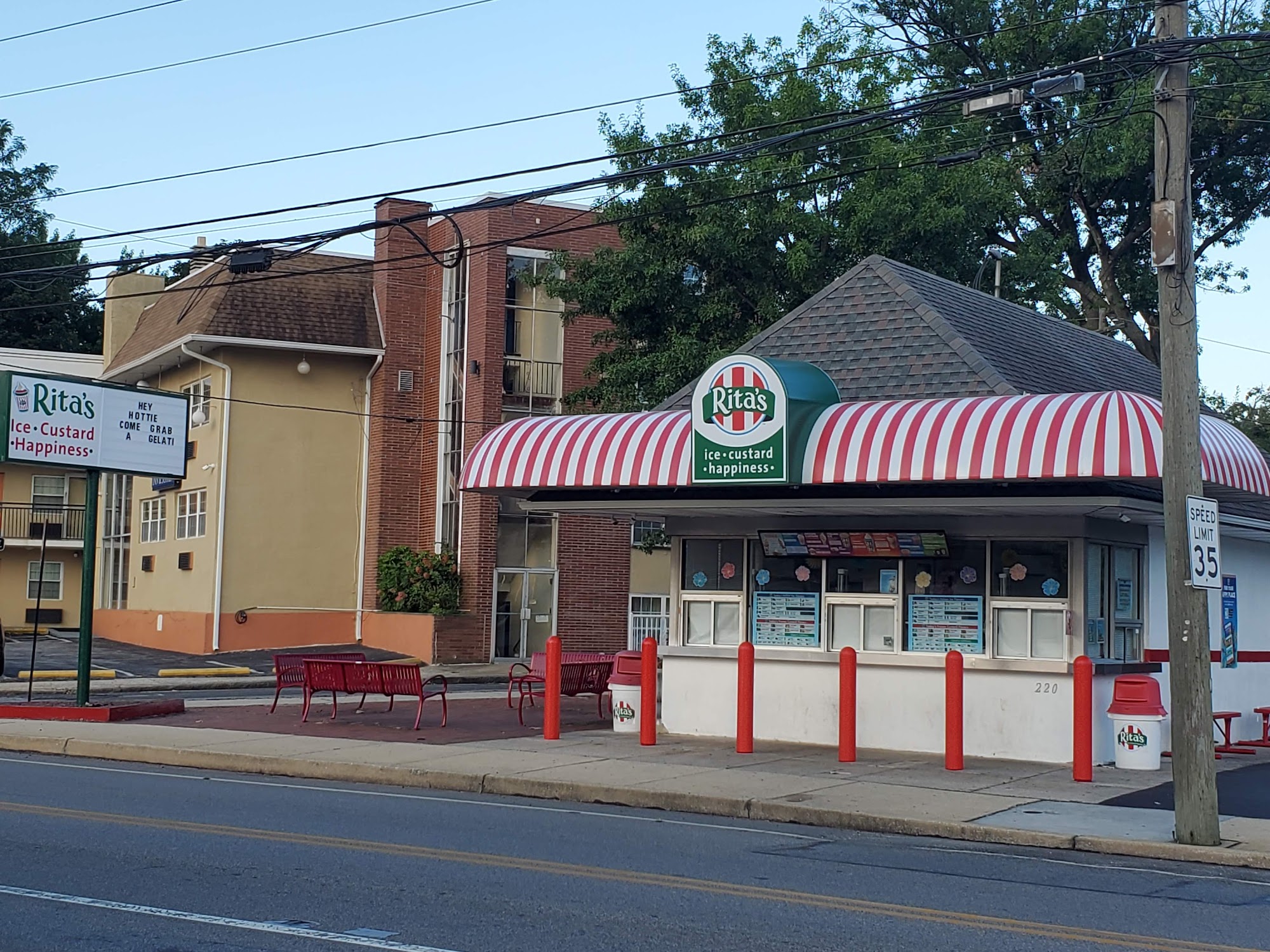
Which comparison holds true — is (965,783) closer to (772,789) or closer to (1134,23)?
(772,789)

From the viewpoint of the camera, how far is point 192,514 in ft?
122

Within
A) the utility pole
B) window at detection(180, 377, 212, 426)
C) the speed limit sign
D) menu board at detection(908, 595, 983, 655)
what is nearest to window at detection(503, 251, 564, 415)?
window at detection(180, 377, 212, 426)

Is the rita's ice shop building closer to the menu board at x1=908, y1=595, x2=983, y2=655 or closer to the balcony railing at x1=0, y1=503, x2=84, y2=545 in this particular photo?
the menu board at x1=908, y1=595, x2=983, y2=655

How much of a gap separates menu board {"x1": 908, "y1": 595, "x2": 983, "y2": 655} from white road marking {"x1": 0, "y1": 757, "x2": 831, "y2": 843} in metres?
5.43

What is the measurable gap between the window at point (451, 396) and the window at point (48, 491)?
61.3ft

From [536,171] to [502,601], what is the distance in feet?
60.4

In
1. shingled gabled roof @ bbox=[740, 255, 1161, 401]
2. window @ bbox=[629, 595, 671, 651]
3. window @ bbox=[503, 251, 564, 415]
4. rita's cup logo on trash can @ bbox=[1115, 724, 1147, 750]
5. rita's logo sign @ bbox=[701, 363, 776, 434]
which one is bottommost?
rita's cup logo on trash can @ bbox=[1115, 724, 1147, 750]

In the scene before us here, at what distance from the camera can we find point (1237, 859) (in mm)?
10812

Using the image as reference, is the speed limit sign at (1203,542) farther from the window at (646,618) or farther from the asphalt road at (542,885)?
the window at (646,618)

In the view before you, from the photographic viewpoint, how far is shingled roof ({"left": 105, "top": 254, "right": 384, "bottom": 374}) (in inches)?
1395

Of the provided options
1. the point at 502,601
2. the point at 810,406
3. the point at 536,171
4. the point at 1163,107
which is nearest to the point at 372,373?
the point at 502,601

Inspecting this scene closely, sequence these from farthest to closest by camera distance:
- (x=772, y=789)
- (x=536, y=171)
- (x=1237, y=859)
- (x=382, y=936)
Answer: (x=536, y=171), (x=772, y=789), (x=1237, y=859), (x=382, y=936)

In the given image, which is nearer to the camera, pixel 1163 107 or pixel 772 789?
pixel 1163 107

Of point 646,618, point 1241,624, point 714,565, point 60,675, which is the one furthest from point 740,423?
point 646,618
